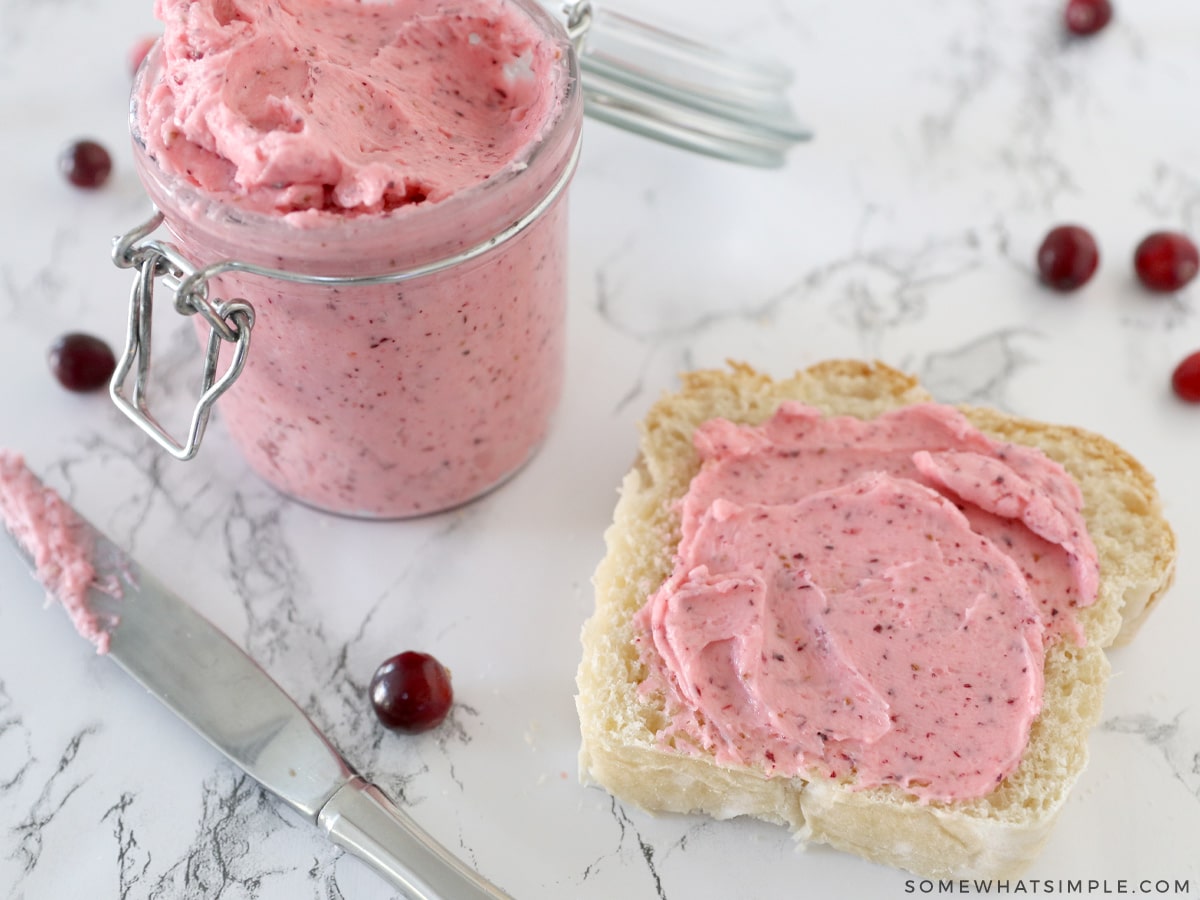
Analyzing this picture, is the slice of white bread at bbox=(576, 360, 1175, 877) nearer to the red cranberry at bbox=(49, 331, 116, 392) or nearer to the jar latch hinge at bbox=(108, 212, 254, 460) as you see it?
the jar latch hinge at bbox=(108, 212, 254, 460)

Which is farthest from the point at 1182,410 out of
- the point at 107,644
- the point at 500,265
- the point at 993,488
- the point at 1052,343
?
the point at 107,644

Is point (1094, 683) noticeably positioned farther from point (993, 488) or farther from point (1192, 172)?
point (1192, 172)

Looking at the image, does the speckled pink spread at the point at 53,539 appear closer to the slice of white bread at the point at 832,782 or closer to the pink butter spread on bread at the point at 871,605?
the slice of white bread at the point at 832,782

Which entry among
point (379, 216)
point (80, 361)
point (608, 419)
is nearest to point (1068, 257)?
point (608, 419)

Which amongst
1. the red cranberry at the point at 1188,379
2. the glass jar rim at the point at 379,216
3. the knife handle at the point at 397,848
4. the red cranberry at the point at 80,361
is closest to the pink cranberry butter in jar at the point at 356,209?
the glass jar rim at the point at 379,216

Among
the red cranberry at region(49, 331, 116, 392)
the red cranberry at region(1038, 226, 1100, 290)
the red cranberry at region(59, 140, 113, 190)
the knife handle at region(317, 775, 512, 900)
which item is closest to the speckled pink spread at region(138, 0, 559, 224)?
the red cranberry at region(49, 331, 116, 392)
